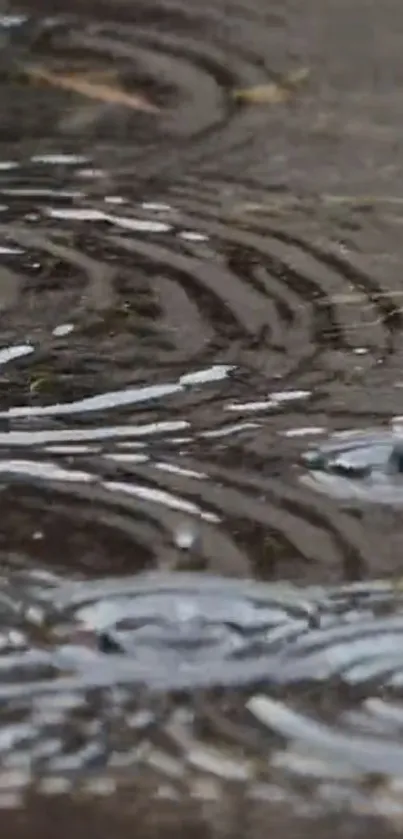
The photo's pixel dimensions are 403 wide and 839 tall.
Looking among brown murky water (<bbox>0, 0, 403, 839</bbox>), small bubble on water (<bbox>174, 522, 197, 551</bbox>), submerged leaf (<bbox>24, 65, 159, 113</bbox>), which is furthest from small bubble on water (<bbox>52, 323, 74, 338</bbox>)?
submerged leaf (<bbox>24, 65, 159, 113</bbox>)

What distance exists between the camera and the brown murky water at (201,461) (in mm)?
1379

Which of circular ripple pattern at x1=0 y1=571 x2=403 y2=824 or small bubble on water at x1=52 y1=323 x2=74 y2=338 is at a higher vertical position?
small bubble on water at x1=52 y1=323 x2=74 y2=338

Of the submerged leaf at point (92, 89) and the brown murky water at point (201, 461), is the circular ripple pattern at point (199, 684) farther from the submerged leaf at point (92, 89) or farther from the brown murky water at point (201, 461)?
the submerged leaf at point (92, 89)

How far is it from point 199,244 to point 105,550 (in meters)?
0.81

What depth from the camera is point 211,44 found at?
11.5 ft

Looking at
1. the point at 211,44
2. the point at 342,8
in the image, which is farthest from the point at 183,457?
the point at 342,8

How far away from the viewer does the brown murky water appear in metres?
1.38

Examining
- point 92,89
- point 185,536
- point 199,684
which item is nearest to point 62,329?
point 185,536

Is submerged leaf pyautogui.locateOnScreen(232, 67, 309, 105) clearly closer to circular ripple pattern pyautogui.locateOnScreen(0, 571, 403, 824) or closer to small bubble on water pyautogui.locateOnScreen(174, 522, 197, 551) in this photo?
small bubble on water pyautogui.locateOnScreen(174, 522, 197, 551)

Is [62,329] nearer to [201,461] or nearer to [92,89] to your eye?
[201,461]

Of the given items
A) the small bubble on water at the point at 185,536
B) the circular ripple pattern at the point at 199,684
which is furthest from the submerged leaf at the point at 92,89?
the circular ripple pattern at the point at 199,684

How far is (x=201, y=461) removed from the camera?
1.84 meters

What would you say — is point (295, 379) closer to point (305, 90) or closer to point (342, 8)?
point (305, 90)

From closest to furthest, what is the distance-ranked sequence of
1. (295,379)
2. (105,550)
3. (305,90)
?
(105,550)
(295,379)
(305,90)
